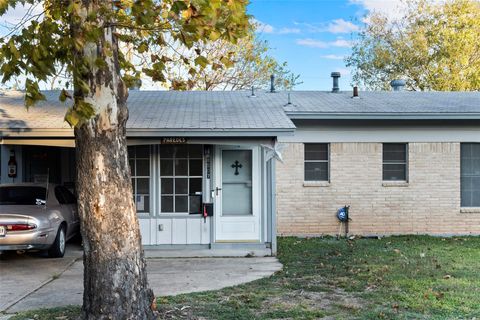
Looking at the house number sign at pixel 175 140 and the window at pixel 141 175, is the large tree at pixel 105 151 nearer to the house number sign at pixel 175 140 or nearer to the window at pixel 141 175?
the house number sign at pixel 175 140

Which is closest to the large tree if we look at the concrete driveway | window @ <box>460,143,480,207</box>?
the concrete driveway

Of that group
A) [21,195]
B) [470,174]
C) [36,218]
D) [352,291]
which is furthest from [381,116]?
[21,195]

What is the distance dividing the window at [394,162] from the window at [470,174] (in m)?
1.60

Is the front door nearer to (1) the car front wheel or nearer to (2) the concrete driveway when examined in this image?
(2) the concrete driveway

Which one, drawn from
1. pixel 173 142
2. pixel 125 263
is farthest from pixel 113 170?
pixel 173 142

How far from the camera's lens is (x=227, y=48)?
27.2 m

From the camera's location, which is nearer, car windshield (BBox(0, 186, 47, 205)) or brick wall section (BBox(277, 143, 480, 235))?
car windshield (BBox(0, 186, 47, 205))

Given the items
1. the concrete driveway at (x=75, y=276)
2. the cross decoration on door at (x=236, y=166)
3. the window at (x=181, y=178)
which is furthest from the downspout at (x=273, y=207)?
the window at (x=181, y=178)

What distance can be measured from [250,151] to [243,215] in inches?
54.6

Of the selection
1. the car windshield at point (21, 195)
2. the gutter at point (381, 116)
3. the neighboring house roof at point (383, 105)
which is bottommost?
the car windshield at point (21, 195)

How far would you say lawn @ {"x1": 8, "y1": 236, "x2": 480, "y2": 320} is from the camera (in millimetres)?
6395

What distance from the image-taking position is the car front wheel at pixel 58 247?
34.7ft

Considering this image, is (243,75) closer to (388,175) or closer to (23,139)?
(388,175)

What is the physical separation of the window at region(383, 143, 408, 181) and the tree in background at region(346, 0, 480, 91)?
19161 millimetres
